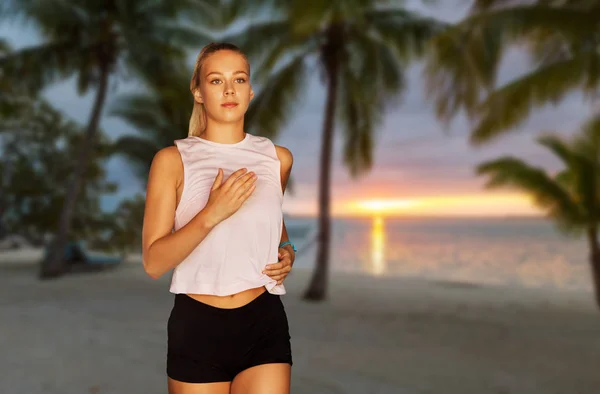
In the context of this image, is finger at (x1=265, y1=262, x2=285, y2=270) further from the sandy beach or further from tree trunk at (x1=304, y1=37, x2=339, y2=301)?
tree trunk at (x1=304, y1=37, x2=339, y2=301)

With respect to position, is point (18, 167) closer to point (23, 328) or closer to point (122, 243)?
point (122, 243)

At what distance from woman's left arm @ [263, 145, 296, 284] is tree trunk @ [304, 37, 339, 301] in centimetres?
908

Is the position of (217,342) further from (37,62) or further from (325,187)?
(37,62)

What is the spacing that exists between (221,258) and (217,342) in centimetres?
20

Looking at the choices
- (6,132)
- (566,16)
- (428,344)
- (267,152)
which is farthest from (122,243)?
(267,152)

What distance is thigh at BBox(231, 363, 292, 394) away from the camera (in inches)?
51.8

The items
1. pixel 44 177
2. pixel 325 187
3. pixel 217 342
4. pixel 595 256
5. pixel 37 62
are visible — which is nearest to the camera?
pixel 217 342

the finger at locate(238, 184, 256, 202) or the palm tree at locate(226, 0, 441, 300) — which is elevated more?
the palm tree at locate(226, 0, 441, 300)

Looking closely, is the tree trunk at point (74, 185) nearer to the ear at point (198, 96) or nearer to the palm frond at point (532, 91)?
the palm frond at point (532, 91)

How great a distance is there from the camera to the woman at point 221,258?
1.32m

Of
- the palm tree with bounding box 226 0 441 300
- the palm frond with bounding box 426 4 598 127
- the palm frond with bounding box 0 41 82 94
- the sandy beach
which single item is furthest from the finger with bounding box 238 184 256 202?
the palm frond with bounding box 0 41 82 94

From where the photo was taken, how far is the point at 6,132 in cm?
2275

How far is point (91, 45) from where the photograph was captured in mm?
13641

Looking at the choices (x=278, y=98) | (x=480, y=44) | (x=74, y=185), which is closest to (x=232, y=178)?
(x=480, y=44)
